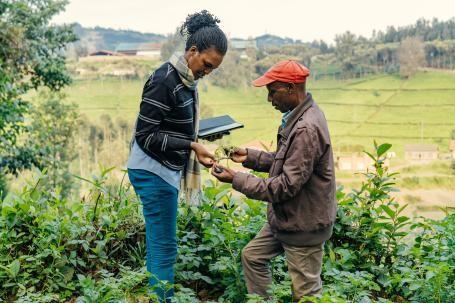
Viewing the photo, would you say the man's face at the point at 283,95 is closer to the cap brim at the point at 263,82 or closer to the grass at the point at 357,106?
the cap brim at the point at 263,82

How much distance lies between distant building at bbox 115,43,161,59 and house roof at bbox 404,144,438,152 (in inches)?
2074

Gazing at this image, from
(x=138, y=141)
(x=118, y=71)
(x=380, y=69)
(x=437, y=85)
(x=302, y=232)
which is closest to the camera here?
(x=302, y=232)

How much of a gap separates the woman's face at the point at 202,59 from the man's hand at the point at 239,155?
1.60 feet

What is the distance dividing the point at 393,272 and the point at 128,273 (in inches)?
73.1

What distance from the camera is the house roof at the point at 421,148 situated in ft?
206

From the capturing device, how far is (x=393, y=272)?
395cm

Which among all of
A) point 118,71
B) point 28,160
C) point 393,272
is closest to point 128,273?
point 393,272

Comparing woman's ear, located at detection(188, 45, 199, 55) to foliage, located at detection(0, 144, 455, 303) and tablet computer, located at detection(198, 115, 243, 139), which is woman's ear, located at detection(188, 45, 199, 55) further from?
foliage, located at detection(0, 144, 455, 303)

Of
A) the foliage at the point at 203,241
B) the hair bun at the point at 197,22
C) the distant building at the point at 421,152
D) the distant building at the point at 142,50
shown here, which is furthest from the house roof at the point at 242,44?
the hair bun at the point at 197,22

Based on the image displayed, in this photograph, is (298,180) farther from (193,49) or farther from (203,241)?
(203,241)

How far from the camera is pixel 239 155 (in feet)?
11.0

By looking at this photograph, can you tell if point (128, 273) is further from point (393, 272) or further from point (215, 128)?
point (393, 272)

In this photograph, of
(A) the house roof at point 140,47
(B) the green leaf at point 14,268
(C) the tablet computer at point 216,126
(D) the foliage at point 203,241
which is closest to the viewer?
(C) the tablet computer at point 216,126

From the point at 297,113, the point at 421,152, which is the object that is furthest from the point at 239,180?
the point at 421,152
